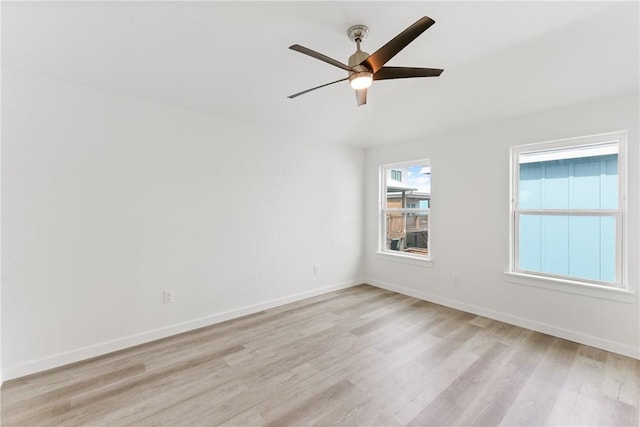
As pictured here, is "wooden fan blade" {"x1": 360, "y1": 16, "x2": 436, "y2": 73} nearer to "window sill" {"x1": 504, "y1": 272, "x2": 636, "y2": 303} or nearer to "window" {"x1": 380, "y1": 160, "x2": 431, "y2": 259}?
"window" {"x1": 380, "y1": 160, "x2": 431, "y2": 259}

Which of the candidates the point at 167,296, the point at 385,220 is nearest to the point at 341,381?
the point at 167,296

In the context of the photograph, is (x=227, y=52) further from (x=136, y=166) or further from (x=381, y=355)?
(x=381, y=355)

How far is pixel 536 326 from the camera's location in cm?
294

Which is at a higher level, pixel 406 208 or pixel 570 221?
Answer: pixel 406 208

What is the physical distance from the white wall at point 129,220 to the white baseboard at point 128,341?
0.01 metres

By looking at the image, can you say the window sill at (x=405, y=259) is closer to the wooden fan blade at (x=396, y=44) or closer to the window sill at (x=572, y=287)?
the window sill at (x=572, y=287)

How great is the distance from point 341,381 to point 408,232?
2.75m

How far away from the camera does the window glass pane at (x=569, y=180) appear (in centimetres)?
267

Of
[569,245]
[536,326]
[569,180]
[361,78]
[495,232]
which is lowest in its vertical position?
[536,326]

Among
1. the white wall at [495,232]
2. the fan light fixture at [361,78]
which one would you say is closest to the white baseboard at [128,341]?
the white wall at [495,232]

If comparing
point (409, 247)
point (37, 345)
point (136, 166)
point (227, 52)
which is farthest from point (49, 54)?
point (409, 247)

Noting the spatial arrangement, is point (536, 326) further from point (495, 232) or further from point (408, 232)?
point (408, 232)

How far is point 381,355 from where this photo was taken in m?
2.50

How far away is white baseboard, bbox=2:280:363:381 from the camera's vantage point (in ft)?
7.27
